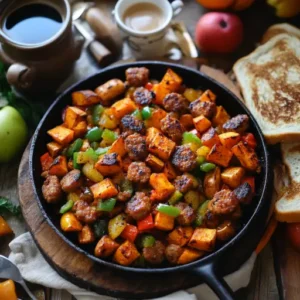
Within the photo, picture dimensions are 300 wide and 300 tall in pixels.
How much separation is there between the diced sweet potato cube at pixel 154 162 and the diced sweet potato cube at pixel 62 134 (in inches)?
17.0

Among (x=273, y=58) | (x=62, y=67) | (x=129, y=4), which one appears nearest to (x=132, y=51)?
(x=129, y=4)

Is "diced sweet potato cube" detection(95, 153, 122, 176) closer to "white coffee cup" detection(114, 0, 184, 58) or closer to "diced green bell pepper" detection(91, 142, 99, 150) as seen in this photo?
"diced green bell pepper" detection(91, 142, 99, 150)

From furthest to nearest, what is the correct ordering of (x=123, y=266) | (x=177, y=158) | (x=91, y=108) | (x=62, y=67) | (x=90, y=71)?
(x=90, y=71) < (x=62, y=67) < (x=91, y=108) < (x=177, y=158) < (x=123, y=266)

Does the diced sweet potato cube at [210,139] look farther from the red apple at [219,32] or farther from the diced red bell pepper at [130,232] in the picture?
the red apple at [219,32]

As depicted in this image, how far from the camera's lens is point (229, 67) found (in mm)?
3510

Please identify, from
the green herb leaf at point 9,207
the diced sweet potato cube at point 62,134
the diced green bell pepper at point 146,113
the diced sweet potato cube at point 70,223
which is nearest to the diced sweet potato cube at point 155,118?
the diced green bell pepper at point 146,113

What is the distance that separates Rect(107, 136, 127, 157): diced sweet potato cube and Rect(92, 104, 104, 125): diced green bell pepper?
0.78 ft

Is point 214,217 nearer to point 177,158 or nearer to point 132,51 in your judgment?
point 177,158

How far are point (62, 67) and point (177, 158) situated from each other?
38.5 inches

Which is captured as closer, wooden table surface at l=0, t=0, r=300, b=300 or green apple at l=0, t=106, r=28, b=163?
wooden table surface at l=0, t=0, r=300, b=300

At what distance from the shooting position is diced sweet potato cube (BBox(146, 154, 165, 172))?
9.19 ft

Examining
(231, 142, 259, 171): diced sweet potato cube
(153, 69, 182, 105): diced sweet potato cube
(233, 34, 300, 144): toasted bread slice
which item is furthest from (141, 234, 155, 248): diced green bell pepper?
(233, 34, 300, 144): toasted bread slice

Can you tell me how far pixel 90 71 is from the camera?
357 cm

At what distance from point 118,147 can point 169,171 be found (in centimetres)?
28
